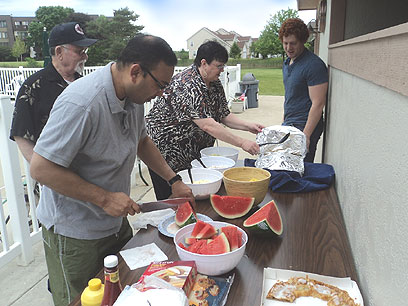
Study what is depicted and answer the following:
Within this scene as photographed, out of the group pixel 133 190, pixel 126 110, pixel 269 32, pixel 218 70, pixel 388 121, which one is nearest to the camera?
pixel 388 121

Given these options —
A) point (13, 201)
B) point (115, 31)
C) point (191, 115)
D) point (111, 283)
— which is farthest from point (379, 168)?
point (115, 31)

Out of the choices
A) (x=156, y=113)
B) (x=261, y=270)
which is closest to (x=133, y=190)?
(x=156, y=113)

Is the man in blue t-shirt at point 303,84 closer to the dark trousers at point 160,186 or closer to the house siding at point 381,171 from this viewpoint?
the dark trousers at point 160,186

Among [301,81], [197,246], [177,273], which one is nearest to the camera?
[177,273]

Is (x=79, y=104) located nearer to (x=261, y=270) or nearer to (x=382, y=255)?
(x=261, y=270)

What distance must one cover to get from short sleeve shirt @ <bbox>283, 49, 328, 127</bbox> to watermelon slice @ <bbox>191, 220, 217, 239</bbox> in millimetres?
2459

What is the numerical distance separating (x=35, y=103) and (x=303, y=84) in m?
2.65

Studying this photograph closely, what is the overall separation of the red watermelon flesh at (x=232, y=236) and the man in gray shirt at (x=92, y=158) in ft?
1.50

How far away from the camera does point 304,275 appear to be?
150cm

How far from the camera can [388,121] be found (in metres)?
1.17

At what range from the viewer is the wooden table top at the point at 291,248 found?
1.54 metres

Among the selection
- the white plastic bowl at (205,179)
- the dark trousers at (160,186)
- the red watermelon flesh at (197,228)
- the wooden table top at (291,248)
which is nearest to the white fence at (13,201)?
the dark trousers at (160,186)

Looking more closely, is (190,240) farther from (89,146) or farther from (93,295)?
(89,146)

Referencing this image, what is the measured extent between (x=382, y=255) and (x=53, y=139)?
1424 millimetres
